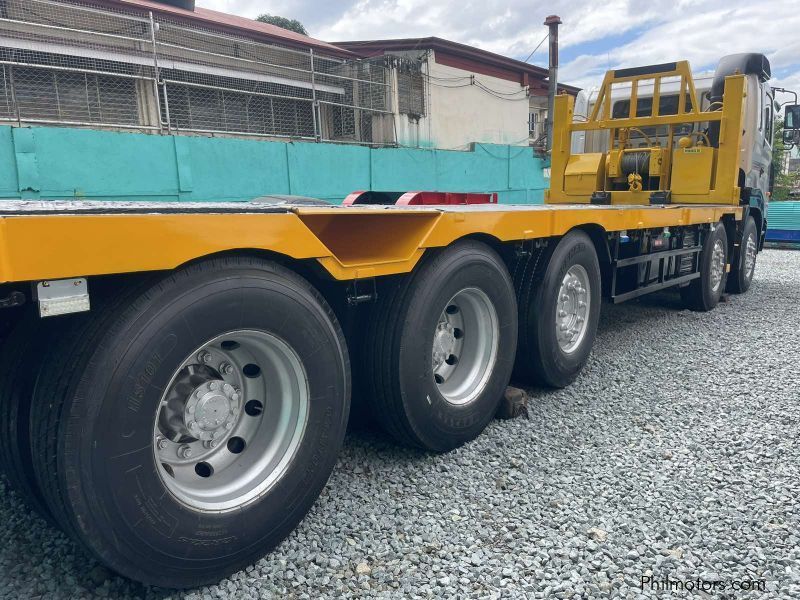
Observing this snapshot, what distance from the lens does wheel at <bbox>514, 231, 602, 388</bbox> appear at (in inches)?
148

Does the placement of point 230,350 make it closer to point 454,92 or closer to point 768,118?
point 768,118

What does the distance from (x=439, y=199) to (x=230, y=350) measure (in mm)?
2818

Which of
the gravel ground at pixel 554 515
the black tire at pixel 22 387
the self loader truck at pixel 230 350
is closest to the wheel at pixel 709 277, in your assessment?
the gravel ground at pixel 554 515

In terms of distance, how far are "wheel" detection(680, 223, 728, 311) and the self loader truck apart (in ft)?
11.8

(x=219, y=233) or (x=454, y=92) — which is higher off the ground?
(x=454, y=92)

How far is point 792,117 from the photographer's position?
7.90 meters

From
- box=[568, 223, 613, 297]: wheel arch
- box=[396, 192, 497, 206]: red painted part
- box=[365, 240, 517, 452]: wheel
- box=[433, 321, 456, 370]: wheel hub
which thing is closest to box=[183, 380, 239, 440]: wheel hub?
box=[365, 240, 517, 452]: wheel

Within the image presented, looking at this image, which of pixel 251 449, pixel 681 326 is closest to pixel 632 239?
pixel 681 326

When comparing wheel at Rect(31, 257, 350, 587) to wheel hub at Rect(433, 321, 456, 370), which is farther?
wheel hub at Rect(433, 321, 456, 370)

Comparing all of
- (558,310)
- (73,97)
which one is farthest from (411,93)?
(558,310)

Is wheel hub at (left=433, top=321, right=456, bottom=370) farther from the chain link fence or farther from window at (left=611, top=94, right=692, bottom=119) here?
the chain link fence

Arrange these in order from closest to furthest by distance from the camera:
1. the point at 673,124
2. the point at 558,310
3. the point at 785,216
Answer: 1. the point at 558,310
2. the point at 673,124
3. the point at 785,216

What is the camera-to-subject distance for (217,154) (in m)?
12.1

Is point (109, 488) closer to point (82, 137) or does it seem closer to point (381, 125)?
point (82, 137)
